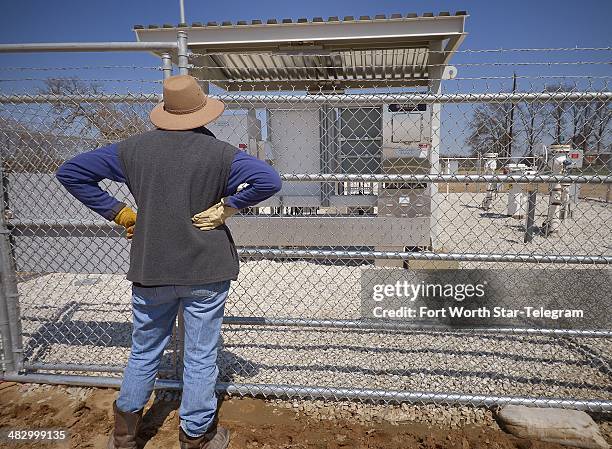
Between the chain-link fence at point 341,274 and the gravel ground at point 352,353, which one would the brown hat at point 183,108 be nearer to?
the chain-link fence at point 341,274

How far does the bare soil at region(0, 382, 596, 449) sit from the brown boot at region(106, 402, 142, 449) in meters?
0.18

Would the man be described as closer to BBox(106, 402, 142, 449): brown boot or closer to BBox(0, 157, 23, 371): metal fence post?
BBox(106, 402, 142, 449): brown boot

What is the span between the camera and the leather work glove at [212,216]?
2.04 m

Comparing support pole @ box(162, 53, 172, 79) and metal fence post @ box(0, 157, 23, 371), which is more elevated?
support pole @ box(162, 53, 172, 79)

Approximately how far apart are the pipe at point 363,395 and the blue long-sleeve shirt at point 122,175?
1.43 meters

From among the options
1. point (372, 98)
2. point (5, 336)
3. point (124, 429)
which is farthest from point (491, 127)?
point (5, 336)

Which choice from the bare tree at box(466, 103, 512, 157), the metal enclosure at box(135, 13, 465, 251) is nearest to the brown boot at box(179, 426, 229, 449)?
the bare tree at box(466, 103, 512, 157)

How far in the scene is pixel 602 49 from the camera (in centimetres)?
242

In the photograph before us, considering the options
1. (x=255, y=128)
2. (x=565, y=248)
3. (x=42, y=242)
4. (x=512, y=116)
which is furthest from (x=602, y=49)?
(x=565, y=248)

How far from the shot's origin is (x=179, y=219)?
1.99m

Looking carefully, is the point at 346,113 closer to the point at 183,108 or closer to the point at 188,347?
the point at 183,108

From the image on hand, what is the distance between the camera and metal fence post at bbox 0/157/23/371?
2.86 meters

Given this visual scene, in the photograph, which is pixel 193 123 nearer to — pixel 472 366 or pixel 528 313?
pixel 472 366

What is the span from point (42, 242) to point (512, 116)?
4314 mm
